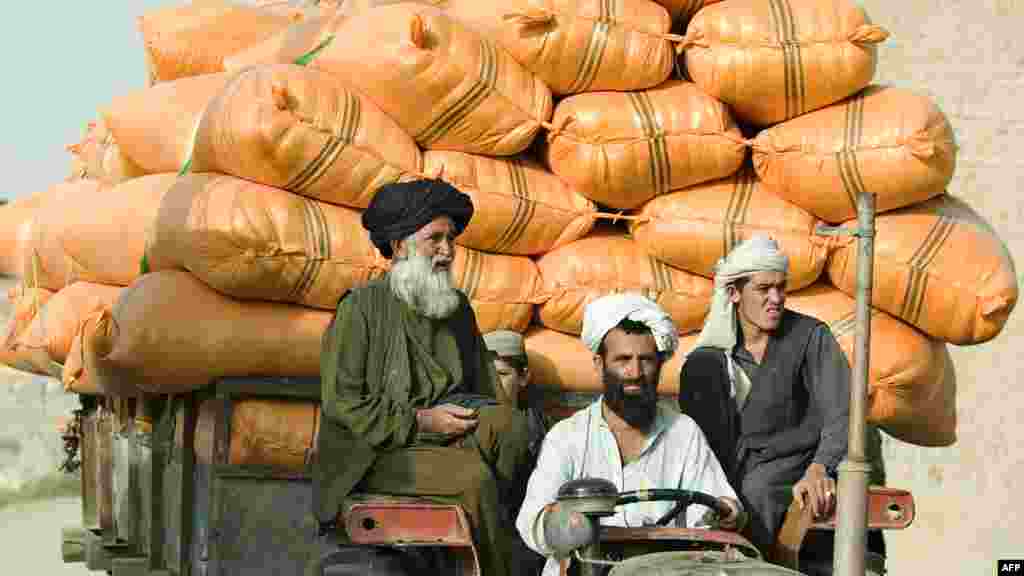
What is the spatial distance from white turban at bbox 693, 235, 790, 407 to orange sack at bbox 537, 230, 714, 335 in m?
0.98

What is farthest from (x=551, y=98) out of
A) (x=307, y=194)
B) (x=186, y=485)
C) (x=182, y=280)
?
(x=186, y=485)

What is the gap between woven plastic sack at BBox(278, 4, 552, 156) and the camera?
705 cm

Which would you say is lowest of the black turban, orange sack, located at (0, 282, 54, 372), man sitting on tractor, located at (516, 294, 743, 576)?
orange sack, located at (0, 282, 54, 372)

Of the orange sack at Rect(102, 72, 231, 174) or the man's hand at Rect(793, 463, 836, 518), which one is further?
the orange sack at Rect(102, 72, 231, 174)

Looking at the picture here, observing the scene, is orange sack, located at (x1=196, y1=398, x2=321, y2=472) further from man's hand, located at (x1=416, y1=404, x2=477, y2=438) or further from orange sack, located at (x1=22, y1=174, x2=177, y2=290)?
man's hand, located at (x1=416, y1=404, x2=477, y2=438)

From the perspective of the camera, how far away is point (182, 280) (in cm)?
707

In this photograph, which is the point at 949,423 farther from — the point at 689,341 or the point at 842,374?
the point at 842,374

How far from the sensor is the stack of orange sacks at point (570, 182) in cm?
693

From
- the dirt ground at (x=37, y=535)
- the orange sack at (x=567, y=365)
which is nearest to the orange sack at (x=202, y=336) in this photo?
the orange sack at (x=567, y=365)

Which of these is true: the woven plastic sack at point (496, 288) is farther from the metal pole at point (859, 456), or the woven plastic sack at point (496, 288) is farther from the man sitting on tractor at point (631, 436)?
the metal pole at point (859, 456)

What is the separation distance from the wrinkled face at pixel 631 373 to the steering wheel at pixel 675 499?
28 cm

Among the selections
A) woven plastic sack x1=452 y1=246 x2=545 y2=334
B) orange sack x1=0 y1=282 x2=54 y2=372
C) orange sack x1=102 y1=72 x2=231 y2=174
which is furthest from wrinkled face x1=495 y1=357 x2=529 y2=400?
orange sack x1=0 y1=282 x2=54 y2=372

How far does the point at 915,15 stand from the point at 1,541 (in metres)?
9.39

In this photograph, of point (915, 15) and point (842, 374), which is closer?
point (842, 374)
